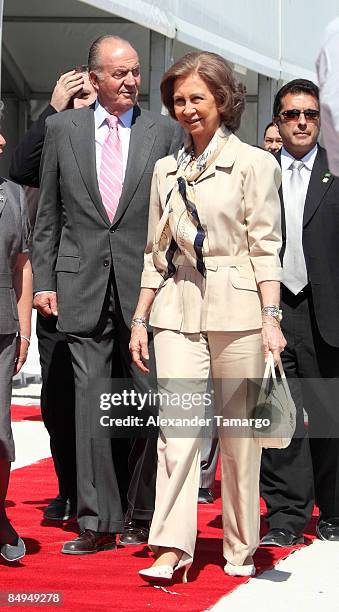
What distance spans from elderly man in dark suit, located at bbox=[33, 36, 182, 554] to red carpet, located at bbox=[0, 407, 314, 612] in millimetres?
183

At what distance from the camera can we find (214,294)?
505 centimetres

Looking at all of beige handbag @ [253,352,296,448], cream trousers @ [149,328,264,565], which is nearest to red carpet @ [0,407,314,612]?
cream trousers @ [149,328,264,565]

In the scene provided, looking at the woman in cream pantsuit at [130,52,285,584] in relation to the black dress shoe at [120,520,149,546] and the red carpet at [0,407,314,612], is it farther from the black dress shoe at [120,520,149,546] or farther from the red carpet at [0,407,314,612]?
the black dress shoe at [120,520,149,546]

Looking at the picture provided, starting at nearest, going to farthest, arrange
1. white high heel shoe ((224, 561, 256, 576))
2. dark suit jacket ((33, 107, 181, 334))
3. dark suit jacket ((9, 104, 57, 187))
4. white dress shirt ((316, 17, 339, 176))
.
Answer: white dress shirt ((316, 17, 339, 176)) < white high heel shoe ((224, 561, 256, 576)) < dark suit jacket ((33, 107, 181, 334)) < dark suit jacket ((9, 104, 57, 187))

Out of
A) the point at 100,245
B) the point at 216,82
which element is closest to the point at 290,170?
the point at 100,245

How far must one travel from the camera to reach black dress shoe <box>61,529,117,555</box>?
5.55 meters

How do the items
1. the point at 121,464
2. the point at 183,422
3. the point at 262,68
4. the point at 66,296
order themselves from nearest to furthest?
1. the point at 183,422
2. the point at 66,296
3. the point at 121,464
4. the point at 262,68

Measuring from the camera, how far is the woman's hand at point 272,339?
4.92 m

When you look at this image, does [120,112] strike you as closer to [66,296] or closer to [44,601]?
[66,296]

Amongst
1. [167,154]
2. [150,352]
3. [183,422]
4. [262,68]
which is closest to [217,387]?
[183,422]

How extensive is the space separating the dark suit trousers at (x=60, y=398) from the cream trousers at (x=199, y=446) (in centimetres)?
149

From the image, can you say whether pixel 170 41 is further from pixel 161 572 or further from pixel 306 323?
pixel 161 572

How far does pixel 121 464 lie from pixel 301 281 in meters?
1.13

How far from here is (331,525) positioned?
6.13 metres
